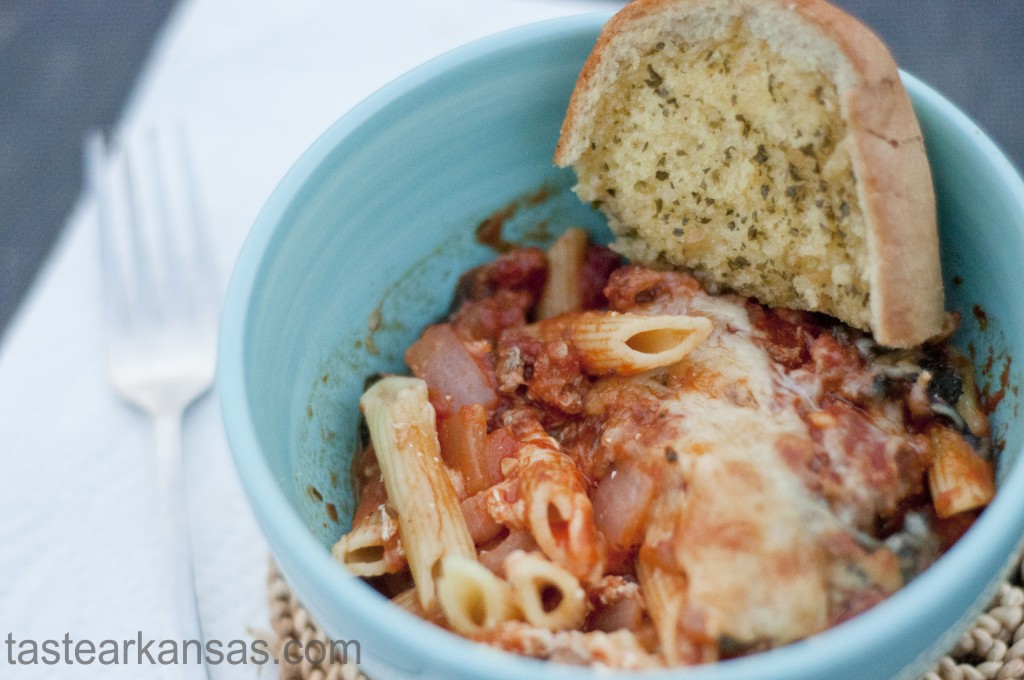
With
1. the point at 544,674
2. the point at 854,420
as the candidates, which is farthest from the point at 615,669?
the point at 854,420

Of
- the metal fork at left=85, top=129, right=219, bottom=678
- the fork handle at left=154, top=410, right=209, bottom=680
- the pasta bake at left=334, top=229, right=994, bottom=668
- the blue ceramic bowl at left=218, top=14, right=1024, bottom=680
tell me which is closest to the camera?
the blue ceramic bowl at left=218, top=14, right=1024, bottom=680

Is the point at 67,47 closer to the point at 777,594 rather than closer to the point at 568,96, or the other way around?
the point at 568,96

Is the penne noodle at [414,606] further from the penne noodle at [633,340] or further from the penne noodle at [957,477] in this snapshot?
the penne noodle at [957,477]

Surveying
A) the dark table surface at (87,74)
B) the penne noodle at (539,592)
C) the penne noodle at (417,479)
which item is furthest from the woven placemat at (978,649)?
the dark table surface at (87,74)

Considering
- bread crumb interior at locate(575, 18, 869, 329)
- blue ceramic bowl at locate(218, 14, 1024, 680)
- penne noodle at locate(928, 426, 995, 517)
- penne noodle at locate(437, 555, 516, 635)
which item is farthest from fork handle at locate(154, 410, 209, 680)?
penne noodle at locate(928, 426, 995, 517)

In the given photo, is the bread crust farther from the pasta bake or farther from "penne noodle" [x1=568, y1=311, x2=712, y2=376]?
"penne noodle" [x1=568, y1=311, x2=712, y2=376]

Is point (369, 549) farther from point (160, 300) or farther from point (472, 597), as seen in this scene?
point (160, 300)
